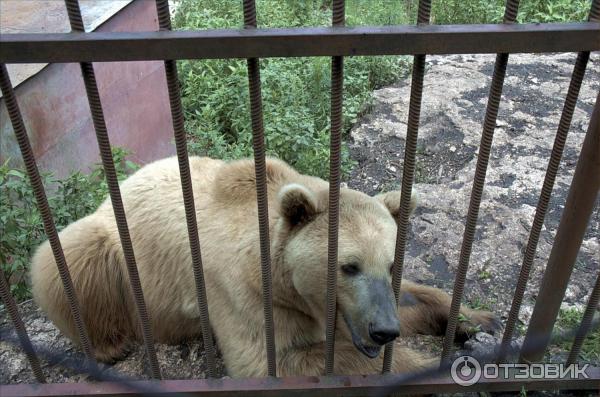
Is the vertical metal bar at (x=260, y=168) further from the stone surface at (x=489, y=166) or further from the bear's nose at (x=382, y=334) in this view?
the stone surface at (x=489, y=166)

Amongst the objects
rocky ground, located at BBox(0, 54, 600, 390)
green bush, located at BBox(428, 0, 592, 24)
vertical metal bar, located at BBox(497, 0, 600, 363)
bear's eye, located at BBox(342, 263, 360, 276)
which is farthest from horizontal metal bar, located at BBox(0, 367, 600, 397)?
green bush, located at BBox(428, 0, 592, 24)

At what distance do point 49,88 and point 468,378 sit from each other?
456cm

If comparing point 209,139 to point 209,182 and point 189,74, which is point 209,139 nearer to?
point 189,74

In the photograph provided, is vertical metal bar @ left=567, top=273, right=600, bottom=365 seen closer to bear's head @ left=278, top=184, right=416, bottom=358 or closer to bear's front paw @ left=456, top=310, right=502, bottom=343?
bear's front paw @ left=456, top=310, right=502, bottom=343

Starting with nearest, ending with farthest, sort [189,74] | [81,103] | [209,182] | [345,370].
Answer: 1. [345,370]
2. [209,182]
3. [81,103]
4. [189,74]

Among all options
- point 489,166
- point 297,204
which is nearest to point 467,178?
point 489,166

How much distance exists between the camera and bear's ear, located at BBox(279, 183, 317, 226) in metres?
2.80

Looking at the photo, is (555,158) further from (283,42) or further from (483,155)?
(283,42)

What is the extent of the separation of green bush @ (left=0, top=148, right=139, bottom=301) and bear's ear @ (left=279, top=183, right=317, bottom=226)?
7.22 feet

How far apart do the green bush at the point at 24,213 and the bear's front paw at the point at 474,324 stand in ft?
10.1

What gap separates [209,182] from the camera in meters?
3.64

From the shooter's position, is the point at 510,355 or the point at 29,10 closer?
the point at 510,355

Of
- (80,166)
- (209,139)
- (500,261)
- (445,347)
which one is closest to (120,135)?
(80,166)

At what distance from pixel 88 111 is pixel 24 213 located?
1998 millimetres
